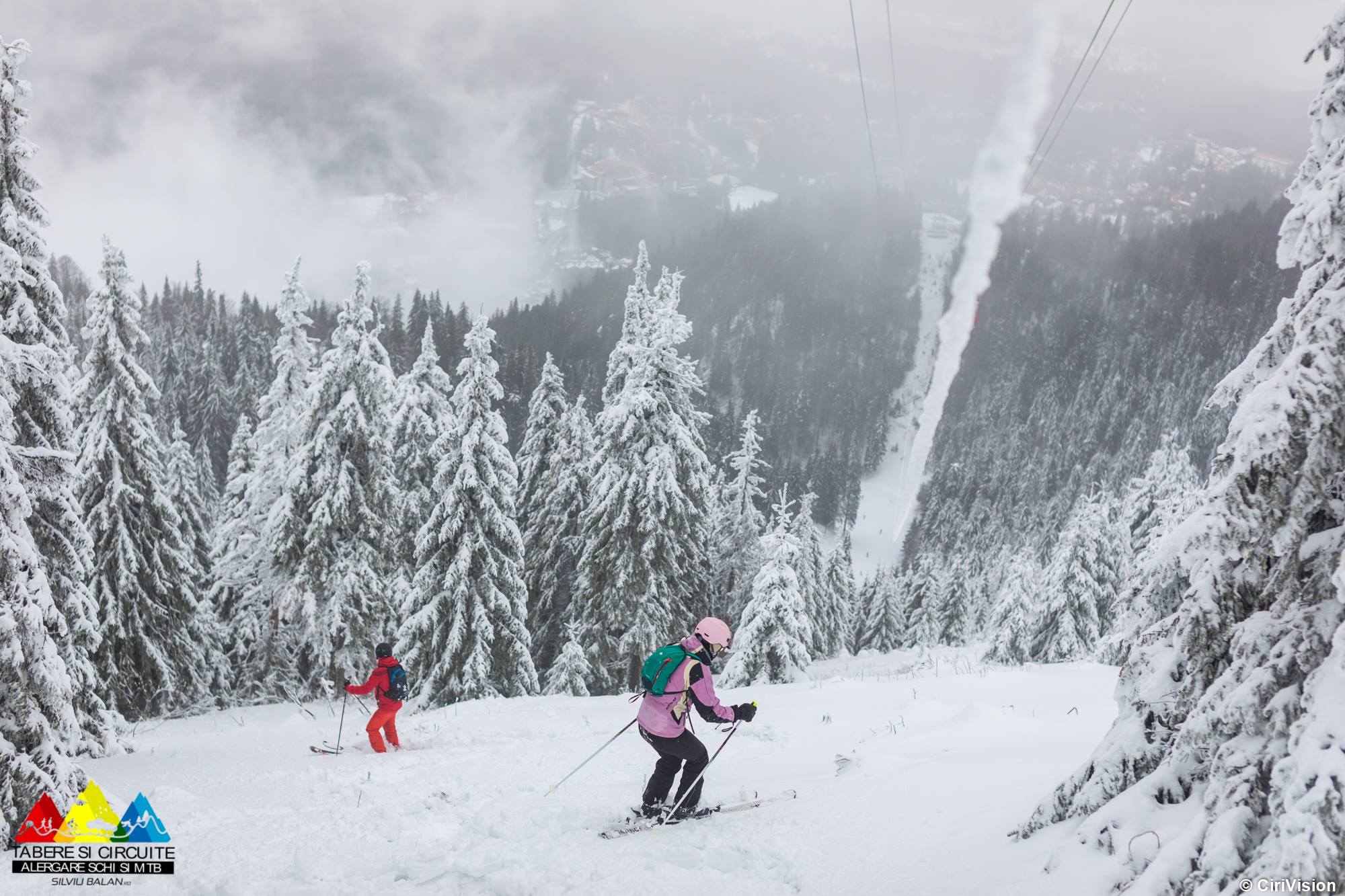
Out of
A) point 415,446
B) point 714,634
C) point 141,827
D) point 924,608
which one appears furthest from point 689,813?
point 924,608

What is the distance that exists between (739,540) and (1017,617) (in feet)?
49.4

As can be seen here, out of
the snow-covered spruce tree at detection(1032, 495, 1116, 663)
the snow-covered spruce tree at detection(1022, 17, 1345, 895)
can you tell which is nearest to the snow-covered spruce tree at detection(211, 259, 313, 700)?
the snow-covered spruce tree at detection(1022, 17, 1345, 895)

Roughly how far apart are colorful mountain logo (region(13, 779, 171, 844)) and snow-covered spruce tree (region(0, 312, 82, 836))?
0.11 m

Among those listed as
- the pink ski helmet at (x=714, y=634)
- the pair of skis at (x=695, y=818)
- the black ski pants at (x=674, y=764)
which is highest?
the pink ski helmet at (x=714, y=634)

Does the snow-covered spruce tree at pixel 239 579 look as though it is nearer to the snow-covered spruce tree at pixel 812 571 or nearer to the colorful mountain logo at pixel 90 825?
the colorful mountain logo at pixel 90 825

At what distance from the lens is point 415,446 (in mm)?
28734

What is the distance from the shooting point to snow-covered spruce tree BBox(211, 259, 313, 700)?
23141 millimetres

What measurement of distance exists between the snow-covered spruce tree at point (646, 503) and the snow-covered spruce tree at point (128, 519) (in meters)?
11.8

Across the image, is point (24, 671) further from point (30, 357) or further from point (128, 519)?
point (128, 519)

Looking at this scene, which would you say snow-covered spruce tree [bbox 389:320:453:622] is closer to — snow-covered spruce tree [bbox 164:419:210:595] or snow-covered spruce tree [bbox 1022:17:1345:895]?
snow-covered spruce tree [bbox 164:419:210:595]

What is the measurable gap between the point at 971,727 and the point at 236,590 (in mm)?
26778

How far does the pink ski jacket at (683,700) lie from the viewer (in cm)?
692

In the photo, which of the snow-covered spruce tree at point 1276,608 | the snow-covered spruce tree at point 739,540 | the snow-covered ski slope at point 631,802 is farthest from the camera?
the snow-covered spruce tree at point 739,540

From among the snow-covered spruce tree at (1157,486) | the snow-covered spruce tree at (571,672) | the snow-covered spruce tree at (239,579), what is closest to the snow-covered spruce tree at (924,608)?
the snow-covered spruce tree at (1157,486)
